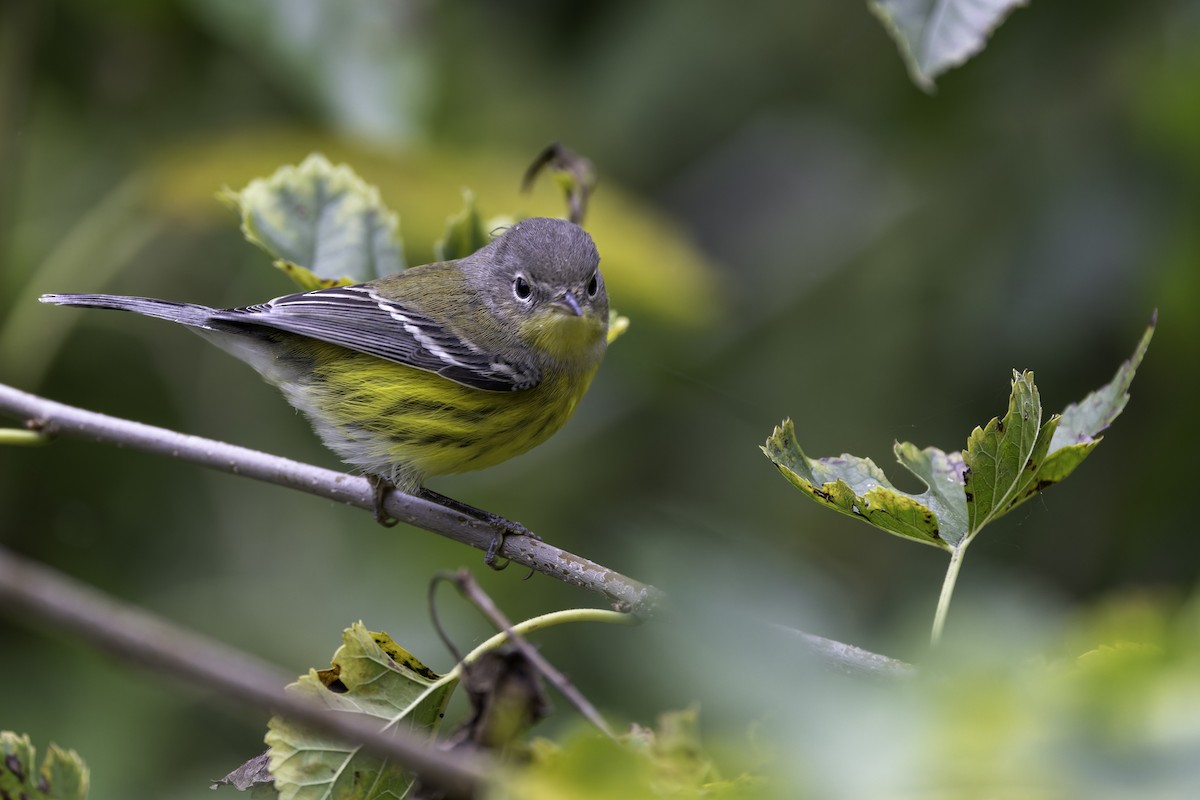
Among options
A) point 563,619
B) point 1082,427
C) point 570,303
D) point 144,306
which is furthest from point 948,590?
point 144,306

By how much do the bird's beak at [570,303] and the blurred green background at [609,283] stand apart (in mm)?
701

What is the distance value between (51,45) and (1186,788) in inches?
206

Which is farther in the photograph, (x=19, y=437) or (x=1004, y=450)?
(x=19, y=437)

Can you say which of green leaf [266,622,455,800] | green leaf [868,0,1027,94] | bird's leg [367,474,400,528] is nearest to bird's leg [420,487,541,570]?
bird's leg [367,474,400,528]

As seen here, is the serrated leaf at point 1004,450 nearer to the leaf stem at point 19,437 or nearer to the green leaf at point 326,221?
the green leaf at point 326,221

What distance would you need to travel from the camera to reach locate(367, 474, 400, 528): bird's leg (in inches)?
131

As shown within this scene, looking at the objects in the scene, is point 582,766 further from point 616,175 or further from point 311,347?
point 616,175

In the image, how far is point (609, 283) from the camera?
4824mm

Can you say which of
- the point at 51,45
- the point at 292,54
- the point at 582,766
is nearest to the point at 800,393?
the point at 292,54

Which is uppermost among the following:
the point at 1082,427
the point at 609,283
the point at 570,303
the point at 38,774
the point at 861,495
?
the point at 609,283

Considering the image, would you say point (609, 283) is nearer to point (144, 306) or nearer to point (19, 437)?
point (144, 306)

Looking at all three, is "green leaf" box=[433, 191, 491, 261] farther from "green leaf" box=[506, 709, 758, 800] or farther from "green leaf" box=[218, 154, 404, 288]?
"green leaf" box=[506, 709, 758, 800]

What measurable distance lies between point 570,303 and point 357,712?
6.26ft

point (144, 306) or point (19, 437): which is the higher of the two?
point (144, 306)
